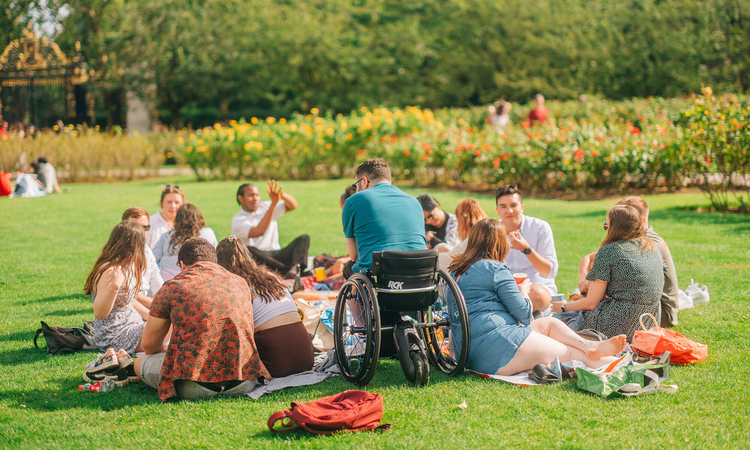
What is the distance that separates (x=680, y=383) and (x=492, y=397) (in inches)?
48.8

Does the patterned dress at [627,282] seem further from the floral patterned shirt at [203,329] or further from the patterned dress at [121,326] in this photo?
the patterned dress at [121,326]

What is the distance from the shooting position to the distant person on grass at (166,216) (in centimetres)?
674

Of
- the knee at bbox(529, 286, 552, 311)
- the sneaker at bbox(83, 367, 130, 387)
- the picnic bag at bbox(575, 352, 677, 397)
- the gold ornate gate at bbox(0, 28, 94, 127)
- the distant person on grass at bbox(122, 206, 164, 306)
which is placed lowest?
the sneaker at bbox(83, 367, 130, 387)

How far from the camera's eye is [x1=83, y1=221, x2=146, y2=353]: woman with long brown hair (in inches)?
188

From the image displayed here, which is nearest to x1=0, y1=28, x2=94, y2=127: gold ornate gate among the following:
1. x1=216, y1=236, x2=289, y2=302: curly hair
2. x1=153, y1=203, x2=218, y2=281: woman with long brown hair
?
x1=153, y1=203, x2=218, y2=281: woman with long brown hair

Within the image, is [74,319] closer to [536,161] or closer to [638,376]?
[638,376]

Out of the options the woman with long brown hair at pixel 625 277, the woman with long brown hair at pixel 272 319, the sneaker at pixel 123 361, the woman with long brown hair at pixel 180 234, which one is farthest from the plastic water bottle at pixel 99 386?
the woman with long brown hair at pixel 625 277

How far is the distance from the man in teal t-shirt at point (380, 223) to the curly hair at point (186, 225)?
1.99m

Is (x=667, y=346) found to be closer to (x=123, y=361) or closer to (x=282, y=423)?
(x=282, y=423)

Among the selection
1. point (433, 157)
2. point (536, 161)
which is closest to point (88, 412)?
point (536, 161)

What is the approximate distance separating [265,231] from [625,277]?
13.2 ft

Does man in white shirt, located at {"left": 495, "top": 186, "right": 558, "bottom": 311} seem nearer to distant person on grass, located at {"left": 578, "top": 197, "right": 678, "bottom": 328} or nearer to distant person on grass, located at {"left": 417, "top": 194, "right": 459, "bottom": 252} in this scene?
distant person on grass, located at {"left": 578, "top": 197, "right": 678, "bottom": 328}

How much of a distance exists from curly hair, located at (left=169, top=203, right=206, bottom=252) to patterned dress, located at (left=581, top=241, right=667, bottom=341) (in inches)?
138

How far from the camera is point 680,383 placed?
416 centimetres
